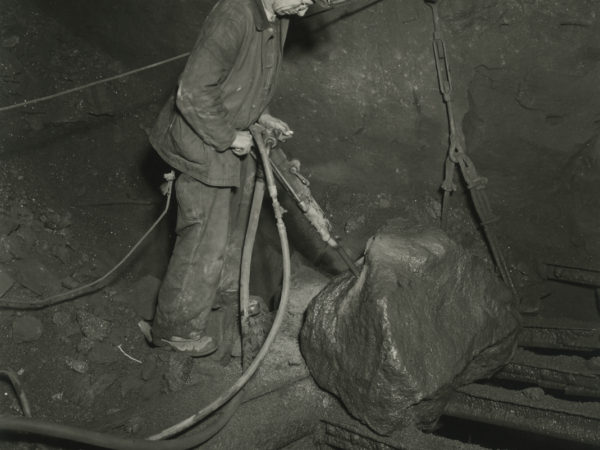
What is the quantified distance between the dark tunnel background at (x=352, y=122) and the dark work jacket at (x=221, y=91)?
4.80ft

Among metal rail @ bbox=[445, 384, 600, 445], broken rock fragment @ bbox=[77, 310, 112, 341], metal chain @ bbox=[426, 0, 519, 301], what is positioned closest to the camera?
metal rail @ bbox=[445, 384, 600, 445]

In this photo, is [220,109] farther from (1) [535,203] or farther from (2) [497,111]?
(1) [535,203]

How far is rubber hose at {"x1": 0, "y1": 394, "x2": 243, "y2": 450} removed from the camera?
197 cm

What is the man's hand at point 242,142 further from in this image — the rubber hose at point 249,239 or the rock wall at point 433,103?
the rock wall at point 433,103

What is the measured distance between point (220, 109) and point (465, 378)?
207 cm

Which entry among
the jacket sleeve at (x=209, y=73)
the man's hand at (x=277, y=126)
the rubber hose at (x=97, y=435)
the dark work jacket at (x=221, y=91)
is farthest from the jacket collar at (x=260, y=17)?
the rubber hose at (x=97, y=435)

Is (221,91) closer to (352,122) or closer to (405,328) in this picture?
(405,328)

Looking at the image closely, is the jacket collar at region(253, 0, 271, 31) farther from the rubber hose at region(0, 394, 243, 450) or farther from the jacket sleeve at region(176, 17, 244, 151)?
the rubber hose at region(0, 394, 243, 450)

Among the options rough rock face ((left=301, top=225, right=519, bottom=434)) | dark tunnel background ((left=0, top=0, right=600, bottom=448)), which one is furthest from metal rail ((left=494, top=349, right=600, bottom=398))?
dark tunnel background ((left=0, top=0, right=600, bottom=448))

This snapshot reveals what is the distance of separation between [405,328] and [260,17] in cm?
169

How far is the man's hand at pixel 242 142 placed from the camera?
9.43 ft

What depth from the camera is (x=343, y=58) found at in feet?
13.9

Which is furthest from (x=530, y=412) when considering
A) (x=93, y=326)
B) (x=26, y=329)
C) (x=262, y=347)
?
(x=26, y=329)

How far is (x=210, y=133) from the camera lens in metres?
2.72
